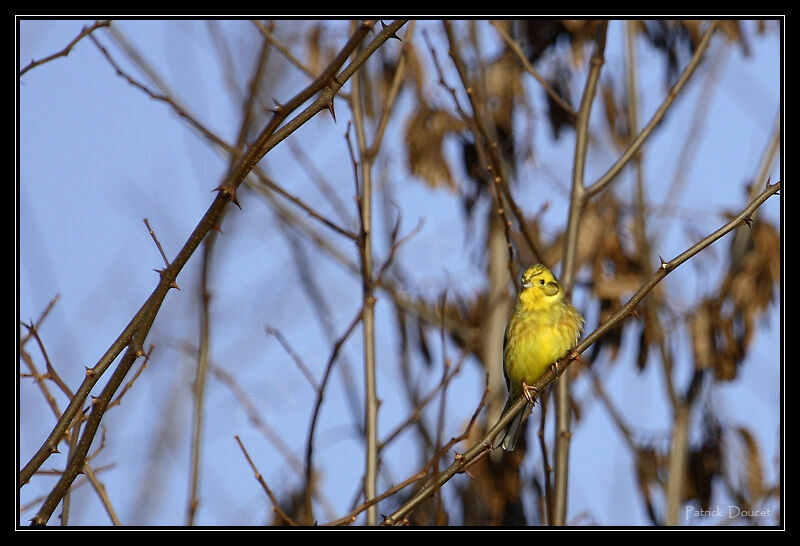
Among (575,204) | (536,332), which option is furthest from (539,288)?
(575,204)

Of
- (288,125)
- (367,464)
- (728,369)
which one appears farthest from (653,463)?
(288,125)

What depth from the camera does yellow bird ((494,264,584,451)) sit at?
14.7ft

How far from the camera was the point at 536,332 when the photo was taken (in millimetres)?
4520

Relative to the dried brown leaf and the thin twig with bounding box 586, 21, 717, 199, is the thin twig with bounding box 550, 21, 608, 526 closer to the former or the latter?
the thin twig with bounding box 586, 21, 717, 199

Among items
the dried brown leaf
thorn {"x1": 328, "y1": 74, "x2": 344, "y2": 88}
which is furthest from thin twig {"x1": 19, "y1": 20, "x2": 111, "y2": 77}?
the dried brown leaf

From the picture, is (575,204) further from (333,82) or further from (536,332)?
(333,82)

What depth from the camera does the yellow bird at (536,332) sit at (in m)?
4.48

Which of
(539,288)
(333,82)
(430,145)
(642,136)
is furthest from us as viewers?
(430,145)

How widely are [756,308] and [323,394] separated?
382cm

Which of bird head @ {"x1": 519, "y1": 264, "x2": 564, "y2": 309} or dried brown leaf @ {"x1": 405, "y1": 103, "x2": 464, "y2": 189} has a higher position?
dried brown leaf @ {"x1": 405, "y1": 103, "x2": 464, "y2": 189}

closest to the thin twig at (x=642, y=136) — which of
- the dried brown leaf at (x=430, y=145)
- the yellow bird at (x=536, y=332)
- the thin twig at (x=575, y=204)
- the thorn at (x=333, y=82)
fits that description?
the thin twig at (x=575, y=204)

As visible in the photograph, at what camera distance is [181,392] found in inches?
310
